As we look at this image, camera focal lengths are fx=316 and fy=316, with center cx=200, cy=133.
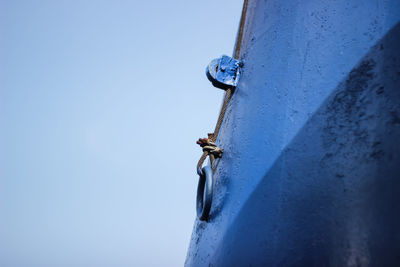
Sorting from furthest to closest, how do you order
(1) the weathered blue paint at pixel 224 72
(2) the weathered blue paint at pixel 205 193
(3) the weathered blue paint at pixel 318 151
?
(1) the weathered blue paint at pixel 224 72, (2) the weathered blue paint at pixel 205 193, (3) the weathered blue paint at pixel 318 151

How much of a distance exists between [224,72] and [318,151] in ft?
1.93


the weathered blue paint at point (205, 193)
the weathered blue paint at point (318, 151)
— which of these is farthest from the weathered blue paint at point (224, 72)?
the weathered blue paint at point (205, 193)

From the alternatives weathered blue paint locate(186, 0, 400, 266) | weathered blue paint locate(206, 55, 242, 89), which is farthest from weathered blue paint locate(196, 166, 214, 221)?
weathered blue paint locate(206, 55, 242, 89)

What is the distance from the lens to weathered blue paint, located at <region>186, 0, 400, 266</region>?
641 mm

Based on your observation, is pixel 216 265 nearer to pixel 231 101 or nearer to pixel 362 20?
pixel 231 101

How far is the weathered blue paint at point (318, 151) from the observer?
641 millimetres

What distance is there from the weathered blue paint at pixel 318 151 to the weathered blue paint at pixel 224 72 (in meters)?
0.17

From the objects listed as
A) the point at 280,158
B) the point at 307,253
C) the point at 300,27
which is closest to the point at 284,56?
the point at 300,27

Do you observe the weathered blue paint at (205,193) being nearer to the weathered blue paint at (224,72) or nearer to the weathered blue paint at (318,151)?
the weathered blue paint at (318,151)

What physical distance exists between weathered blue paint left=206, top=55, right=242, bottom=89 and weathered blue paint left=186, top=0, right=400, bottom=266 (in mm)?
166

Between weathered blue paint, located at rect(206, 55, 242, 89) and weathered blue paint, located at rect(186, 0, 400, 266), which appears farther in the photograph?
weathered blue paint, located at rect(206, 55, 242, 89)

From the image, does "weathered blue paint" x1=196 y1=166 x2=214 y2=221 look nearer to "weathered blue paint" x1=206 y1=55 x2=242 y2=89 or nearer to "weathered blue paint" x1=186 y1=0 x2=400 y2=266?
"weathered blue paint" x1=186 y1=0 x2=400 y2=266

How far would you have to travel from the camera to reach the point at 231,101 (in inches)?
48.4

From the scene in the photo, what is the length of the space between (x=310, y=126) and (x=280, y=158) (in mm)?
111
